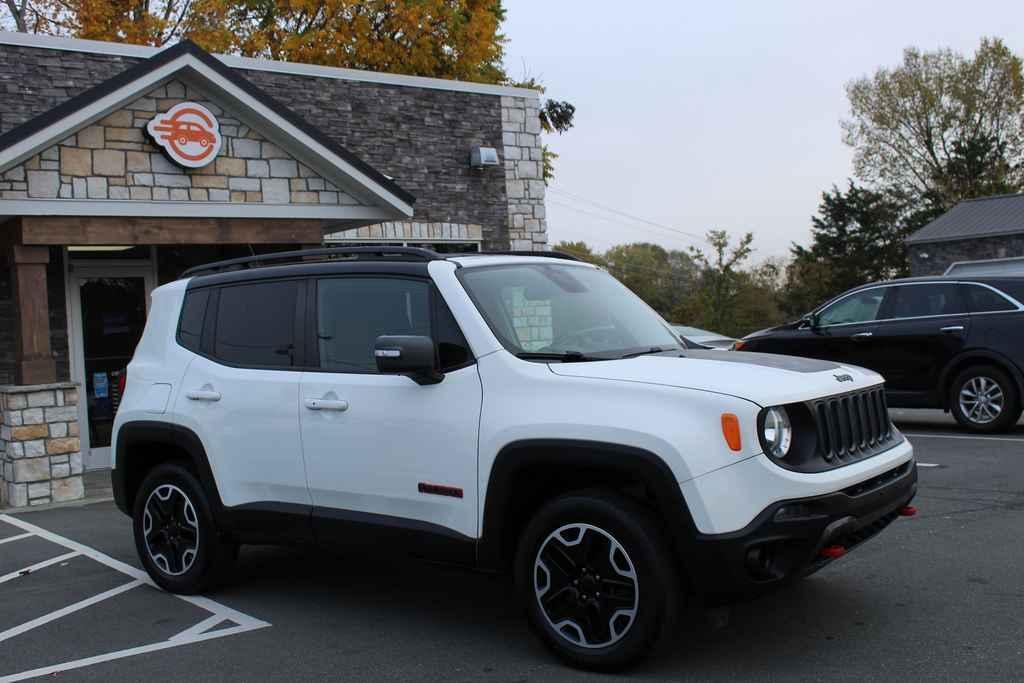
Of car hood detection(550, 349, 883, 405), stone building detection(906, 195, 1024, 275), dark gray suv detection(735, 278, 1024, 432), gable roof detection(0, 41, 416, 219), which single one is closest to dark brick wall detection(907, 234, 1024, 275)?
stone building detection(906, 195, 1024, 275)

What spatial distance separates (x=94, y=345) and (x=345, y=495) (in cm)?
863

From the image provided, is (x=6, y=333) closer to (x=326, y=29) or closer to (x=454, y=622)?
(x=454, y=622)

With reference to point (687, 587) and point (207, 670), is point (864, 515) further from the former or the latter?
point (207, 670)

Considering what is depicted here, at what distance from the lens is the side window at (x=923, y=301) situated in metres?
12.1

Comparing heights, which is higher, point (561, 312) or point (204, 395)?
point (561, 312)

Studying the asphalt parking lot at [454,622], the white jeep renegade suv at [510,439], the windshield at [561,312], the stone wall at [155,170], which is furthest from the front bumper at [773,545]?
the stone wall at [155,170]

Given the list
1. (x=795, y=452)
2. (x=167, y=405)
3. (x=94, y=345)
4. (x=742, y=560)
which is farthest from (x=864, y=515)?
(x=94, y=345)

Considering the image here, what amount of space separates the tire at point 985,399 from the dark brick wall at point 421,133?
7.25 meters

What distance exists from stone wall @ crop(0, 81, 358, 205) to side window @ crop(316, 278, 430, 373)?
20.1ft

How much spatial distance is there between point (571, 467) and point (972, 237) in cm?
3435

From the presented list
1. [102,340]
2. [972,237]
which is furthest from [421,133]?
[972,237]

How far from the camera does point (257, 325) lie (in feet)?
20.0

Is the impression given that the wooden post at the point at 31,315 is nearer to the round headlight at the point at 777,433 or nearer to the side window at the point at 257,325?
the side window at the point at 257,325

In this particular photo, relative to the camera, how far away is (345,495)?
5.42 m
